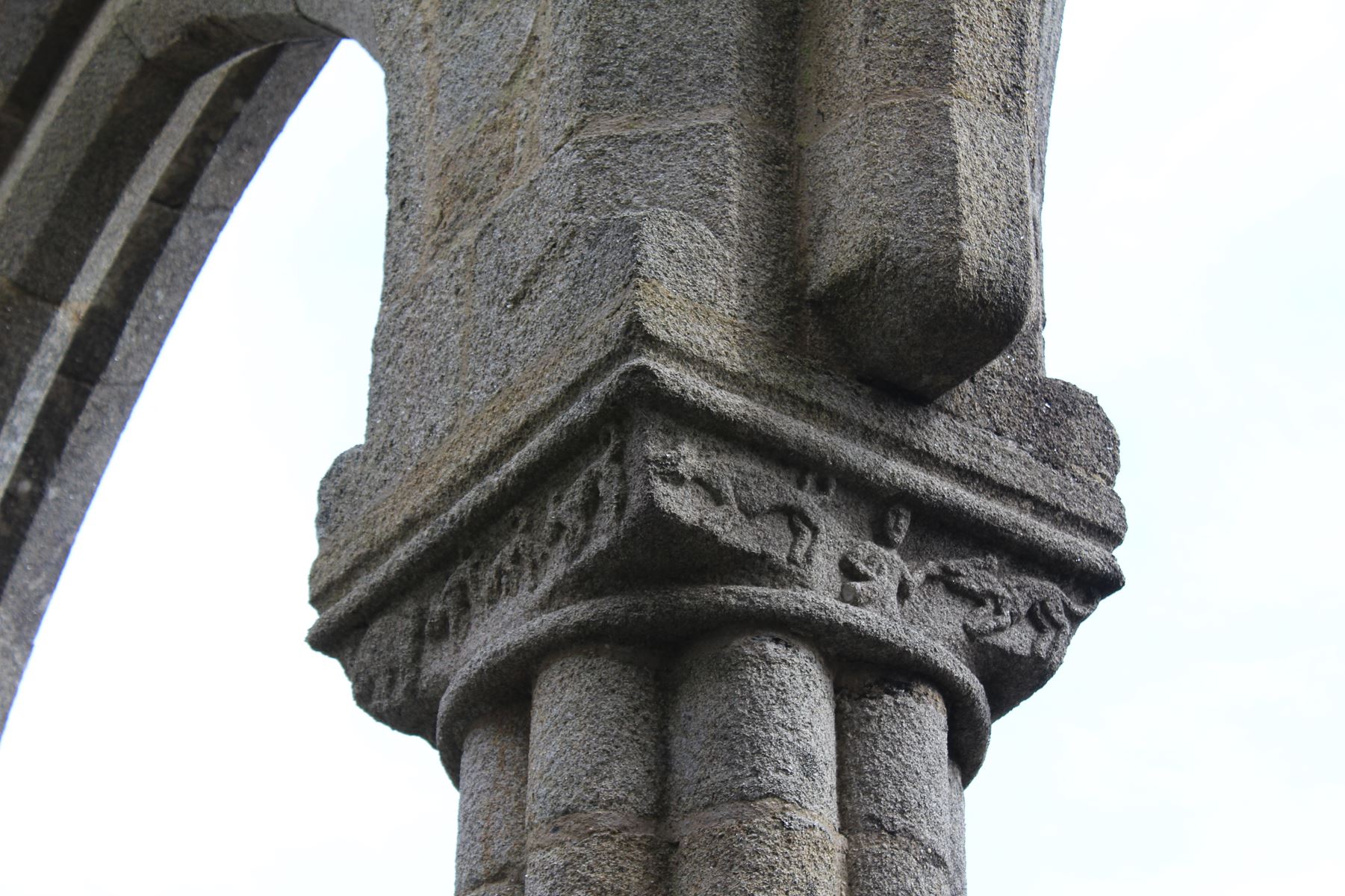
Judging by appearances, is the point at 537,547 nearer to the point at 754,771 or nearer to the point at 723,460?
the point at 723,460

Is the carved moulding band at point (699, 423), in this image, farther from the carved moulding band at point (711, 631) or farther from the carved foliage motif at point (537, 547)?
the carved moulding band at point (711, 631)

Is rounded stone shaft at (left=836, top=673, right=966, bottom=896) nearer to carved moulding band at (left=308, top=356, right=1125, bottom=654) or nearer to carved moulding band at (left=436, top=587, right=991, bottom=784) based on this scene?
carved moulding band at (left=436, top=587, right=991, bottom=784)

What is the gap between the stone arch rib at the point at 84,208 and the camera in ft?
12.7

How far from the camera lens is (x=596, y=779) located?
177 centimetres

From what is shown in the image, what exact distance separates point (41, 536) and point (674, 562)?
99.6 inches

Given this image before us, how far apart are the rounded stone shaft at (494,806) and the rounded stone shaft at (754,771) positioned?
221 mm

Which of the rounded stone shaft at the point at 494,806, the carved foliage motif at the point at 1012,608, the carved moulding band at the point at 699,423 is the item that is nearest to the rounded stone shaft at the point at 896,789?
the carved foliage motif at the point at 1012,608

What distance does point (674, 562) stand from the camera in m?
1.84

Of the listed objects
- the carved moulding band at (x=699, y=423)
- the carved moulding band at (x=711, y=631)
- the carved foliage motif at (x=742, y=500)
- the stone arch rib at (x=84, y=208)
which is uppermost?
the stone arch rib at (x=84, y=208)

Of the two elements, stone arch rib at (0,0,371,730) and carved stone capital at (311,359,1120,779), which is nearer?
carved stone capital at (311,359,1120,779)

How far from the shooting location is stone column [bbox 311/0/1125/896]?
5.90 feet

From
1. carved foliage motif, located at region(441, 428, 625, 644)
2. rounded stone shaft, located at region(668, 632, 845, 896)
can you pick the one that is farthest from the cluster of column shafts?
carved foliage motif, located at region(441, 428, 625, 644)

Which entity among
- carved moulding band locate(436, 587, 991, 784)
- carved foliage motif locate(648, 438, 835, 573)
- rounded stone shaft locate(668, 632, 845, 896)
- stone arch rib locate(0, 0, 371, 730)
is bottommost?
rounded stone shaft locate(668, 632, 845, 896)

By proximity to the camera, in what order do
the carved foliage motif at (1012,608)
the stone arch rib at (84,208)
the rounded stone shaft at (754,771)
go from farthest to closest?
the stone arch rib at (84,208), the carved foliage motif at (1012,608), the rounded stone shaft at (754,771)
